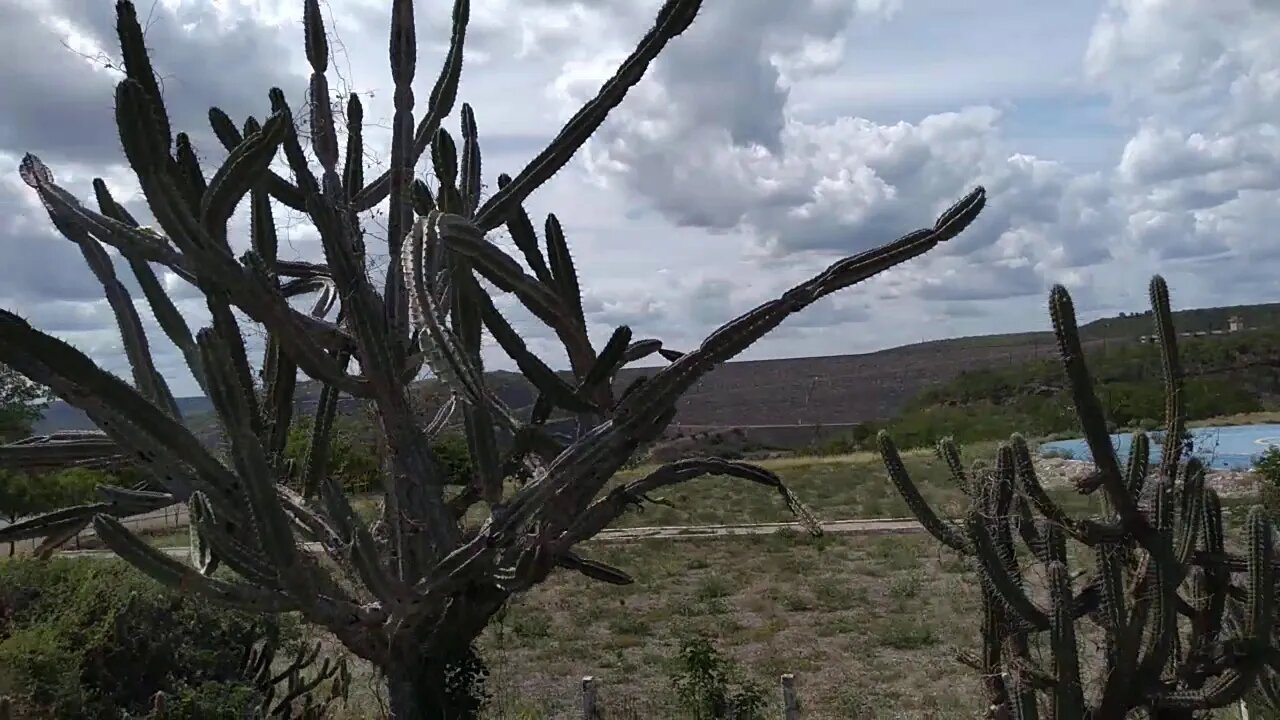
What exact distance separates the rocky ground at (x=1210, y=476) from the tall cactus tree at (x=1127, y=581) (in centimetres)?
1572

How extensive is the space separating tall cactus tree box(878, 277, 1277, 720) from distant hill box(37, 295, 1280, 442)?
2662 centimetres

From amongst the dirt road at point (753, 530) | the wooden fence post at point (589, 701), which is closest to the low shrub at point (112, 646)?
the wooden fence post at point (589, 701)

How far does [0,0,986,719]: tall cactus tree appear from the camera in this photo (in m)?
4.61

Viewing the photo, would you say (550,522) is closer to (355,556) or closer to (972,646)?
(355,556)

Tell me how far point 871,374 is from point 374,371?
71.1 metres

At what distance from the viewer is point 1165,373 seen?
228 inches

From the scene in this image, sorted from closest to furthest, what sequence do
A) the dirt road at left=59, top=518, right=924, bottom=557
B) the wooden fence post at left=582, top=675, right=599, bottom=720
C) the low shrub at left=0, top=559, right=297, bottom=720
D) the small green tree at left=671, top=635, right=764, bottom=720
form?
1. the low shrub at left=0, top=559, right=297, bottom=720
2. the wooden fence post at left=582, top=675, right=599, bottom=720
3. the small green tree at left=671, top=635, right=764, bottom=720
4. the dirt road at left=59, top=518, right=924, bottom=557

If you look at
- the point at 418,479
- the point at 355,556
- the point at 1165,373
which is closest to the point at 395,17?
the point at 418,479

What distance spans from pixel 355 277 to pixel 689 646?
5.31m

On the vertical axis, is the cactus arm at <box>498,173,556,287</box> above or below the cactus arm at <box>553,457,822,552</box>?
above

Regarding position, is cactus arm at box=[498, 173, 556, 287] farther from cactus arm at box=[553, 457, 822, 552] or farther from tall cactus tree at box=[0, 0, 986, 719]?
cactus arm at box=[553, 457, 822, 552]

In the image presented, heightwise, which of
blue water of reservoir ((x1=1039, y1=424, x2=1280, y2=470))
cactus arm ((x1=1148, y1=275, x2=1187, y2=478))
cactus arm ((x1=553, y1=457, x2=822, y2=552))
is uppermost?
cactus arm ((x1=1148, y1=275, x2=1187, y2=478))

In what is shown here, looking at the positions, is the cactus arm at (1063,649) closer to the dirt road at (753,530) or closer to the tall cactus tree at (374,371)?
the tall cactus tree at (374,371)

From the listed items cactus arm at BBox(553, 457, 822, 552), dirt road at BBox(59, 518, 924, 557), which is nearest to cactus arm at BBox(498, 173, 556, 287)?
cactus arm at BBox(553, 457, 822, 552)
